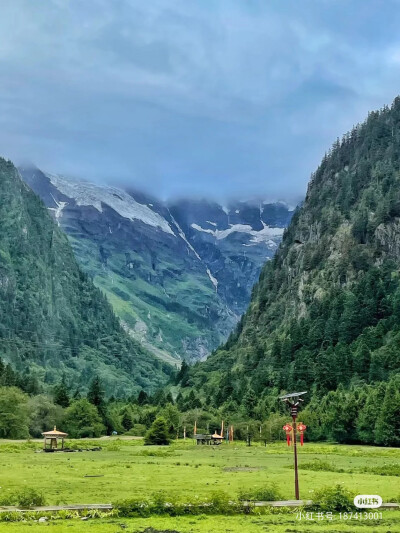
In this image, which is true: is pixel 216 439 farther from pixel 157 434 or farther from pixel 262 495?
pixel 262 495

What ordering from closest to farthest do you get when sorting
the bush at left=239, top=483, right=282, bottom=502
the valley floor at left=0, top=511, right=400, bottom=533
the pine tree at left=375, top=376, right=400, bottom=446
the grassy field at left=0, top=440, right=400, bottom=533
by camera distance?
the valley floor at left=0, top=511, right=400, bottom=533, the grassy field at left=0, top=440, right=400, bottom=533, the bush at left=239, top=483, right=282, bottom=502, the pine tree at left=375, top=376, right=400, bottom=446

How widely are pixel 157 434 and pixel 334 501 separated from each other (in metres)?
120

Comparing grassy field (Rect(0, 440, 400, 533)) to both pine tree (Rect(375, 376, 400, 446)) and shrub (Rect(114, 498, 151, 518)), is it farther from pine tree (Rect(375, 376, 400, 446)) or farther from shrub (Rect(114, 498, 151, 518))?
pine tree (Rect(375, 376, 400, 446))

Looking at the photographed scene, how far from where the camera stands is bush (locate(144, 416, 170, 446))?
6324 inches

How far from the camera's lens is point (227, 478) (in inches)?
2785

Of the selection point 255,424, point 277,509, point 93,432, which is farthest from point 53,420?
point 277,509

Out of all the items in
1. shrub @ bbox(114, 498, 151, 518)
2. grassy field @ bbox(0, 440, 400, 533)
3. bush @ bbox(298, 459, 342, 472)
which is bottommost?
bush @ bbox(298, 459, 342, 472)

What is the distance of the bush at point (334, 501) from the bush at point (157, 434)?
117209 millimetres

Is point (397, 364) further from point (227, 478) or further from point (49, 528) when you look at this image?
point (49, 528)

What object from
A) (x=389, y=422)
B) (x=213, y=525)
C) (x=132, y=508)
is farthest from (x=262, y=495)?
(x=389, y=422)

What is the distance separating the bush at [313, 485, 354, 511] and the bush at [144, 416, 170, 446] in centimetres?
11721

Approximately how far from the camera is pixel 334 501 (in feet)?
151

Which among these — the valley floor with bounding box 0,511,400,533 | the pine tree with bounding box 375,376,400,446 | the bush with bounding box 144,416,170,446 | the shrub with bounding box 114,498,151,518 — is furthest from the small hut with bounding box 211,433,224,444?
the valley floor with bounding box 0,511,400,533

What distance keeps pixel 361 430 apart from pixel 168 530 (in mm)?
120099
